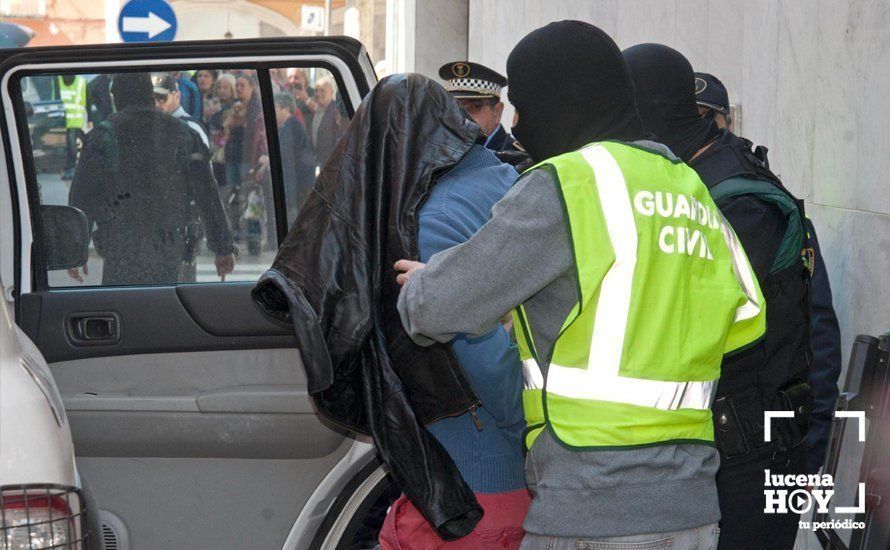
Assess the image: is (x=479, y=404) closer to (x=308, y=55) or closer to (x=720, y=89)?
(x=308, y=55)

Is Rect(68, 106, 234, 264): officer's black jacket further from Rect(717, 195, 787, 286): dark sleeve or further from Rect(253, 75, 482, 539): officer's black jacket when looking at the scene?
Rect(717, 195, 787, 286): dark sleeve

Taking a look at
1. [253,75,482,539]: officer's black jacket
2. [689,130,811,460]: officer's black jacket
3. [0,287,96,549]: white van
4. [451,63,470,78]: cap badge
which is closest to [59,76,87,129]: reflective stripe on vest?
[253,75,482,539]: officer's black jacket

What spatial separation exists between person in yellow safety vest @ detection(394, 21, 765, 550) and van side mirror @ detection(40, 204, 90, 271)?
1.75 meters

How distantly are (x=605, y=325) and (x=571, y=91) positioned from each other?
0.53 m

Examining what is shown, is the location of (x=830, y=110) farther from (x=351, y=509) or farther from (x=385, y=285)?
(x=385, y=285)

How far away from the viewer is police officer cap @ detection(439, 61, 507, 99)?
5.82m

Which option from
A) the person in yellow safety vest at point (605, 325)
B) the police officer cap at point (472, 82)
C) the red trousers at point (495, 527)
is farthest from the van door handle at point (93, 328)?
the police officer cap at point (472, 82)

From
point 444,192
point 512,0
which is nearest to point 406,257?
point 444,192

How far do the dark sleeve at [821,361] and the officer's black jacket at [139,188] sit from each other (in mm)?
1743

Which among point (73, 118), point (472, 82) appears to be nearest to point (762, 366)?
point (73, 118)

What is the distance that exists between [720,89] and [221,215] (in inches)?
63.5

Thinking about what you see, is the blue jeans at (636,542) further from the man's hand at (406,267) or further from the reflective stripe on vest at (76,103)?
the reflective stripe on vest at (76,103)

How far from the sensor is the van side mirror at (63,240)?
3625 mm

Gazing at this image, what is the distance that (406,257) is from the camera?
8.30ft
